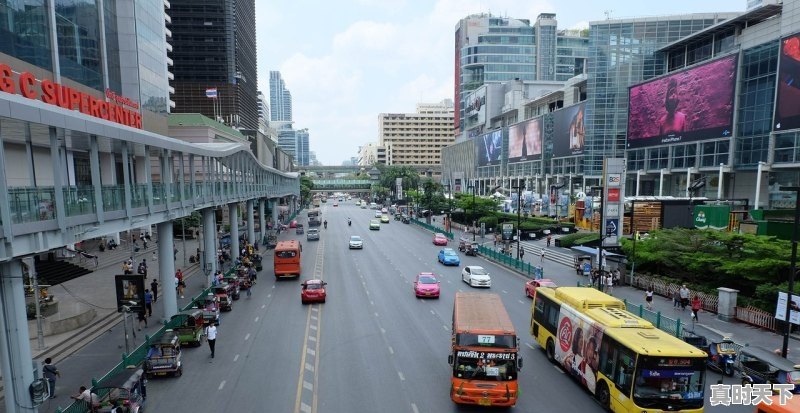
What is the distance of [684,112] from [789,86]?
15.4 m

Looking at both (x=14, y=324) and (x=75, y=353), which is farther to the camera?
(x=75, y=353)

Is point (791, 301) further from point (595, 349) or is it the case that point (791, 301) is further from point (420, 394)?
point (420, 394)

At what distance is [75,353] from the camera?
20000 mm

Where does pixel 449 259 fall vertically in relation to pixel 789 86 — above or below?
below

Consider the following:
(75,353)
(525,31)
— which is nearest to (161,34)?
(75,353)

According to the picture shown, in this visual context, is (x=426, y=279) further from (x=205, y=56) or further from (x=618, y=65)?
(x=205, y=56)

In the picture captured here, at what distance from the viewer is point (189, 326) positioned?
20734 mm

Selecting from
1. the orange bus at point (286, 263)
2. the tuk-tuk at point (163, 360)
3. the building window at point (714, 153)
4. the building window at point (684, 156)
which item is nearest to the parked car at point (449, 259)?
the orange bus at point (286, 263)

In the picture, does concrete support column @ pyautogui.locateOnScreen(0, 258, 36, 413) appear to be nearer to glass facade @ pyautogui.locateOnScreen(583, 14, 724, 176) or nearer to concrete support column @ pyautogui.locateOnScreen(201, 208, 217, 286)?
concrete support column @ pyautogui.locateOnScreen(201, 208, 217, 286)

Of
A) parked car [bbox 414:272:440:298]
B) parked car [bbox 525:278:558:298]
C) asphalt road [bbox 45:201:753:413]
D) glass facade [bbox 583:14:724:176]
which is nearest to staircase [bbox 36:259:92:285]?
asphalt road [bbox 45:201:753:413]

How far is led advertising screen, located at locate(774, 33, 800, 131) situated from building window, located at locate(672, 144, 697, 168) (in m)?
13.4

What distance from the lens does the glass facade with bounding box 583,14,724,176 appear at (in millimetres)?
82750

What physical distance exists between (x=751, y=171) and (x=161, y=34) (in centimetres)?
7631

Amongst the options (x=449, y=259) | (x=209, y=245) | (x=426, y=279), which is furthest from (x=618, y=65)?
(x=209, y=245)
